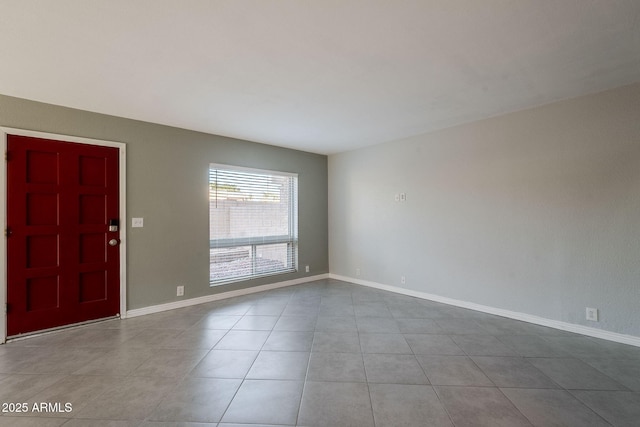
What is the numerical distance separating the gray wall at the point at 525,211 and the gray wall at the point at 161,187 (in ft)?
8.75

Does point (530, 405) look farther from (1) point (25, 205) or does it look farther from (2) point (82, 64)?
(1) point (25, 205)

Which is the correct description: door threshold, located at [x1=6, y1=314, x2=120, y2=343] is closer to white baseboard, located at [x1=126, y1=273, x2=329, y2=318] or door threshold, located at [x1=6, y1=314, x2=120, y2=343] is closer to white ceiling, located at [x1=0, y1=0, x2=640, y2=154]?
white baseboard, located at [x1=126, y1=273, x2=329, y2=318]

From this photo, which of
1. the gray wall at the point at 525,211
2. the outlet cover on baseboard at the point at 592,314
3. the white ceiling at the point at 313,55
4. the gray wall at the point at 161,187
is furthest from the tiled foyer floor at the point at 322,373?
the white ceiling at the point at 313,55

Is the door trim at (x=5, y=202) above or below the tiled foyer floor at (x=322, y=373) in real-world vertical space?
above

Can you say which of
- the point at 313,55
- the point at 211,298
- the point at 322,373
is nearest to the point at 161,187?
the point at 211,298

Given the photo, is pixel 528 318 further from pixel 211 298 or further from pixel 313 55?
pixel 211 298

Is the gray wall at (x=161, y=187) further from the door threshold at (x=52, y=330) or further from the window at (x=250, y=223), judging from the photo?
the door threshold at (x=52, y=330)

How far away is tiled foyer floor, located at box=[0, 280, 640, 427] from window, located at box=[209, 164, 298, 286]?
119 centimetres

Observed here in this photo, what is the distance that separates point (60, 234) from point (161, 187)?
117 cm

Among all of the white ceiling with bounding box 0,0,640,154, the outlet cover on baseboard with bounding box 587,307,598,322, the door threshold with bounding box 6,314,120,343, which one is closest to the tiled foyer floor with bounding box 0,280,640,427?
the door threshold with bounding box 6,314,120,343

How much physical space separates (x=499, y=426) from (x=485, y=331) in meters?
1.56

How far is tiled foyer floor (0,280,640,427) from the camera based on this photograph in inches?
67.6

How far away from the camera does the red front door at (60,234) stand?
2.82 m

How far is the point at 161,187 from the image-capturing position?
145 inches
